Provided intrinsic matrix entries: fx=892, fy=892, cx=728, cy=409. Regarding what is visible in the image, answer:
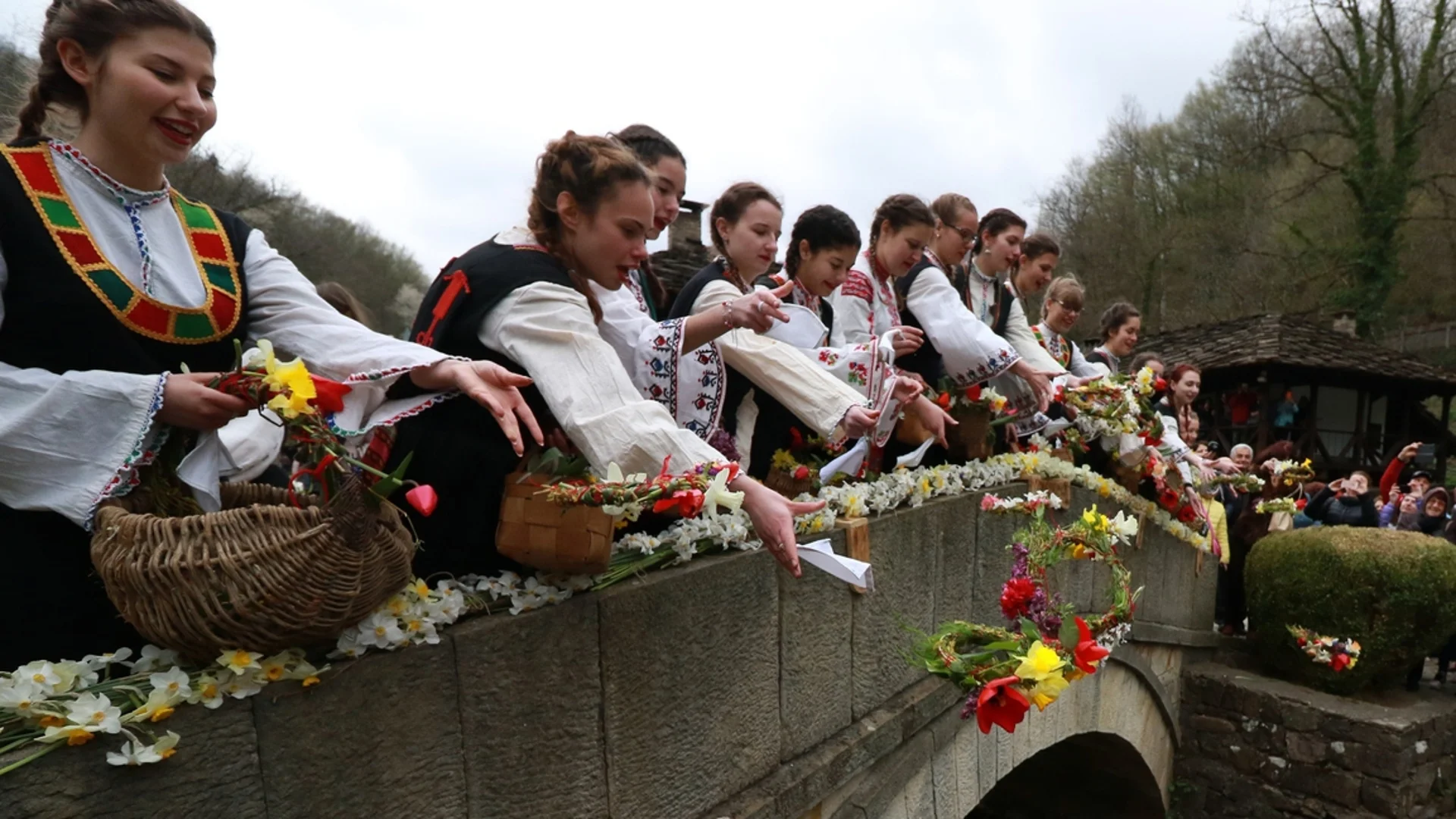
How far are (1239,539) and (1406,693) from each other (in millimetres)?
1711

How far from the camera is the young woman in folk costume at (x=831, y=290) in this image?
126 inches

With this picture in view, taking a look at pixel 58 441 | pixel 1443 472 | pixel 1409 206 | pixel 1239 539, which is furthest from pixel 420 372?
pixel 1409 206

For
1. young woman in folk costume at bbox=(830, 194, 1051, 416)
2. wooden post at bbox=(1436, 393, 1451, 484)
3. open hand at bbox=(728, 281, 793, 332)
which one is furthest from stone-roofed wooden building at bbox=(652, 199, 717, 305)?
wooden post at bbox=(1436, 393, 1451, 484)

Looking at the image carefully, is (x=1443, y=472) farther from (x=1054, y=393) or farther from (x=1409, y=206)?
(x=1054, y=393)

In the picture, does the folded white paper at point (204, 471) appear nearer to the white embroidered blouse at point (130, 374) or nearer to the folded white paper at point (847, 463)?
the white embroidered blouse at point (130, 374)

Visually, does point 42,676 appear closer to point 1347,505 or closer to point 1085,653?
point 1085,653

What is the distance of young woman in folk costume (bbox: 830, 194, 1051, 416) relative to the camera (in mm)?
3814

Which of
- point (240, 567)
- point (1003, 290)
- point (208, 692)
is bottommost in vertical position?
point (208, 692)

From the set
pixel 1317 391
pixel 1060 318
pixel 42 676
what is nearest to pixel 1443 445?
pixel 1317 391

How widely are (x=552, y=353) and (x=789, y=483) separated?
58.5 inches

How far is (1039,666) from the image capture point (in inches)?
90.3

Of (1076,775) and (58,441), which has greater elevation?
(58,441)

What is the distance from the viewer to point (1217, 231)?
25469 millimetres

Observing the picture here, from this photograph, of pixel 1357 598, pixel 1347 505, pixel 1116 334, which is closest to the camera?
pixel 1116 334
